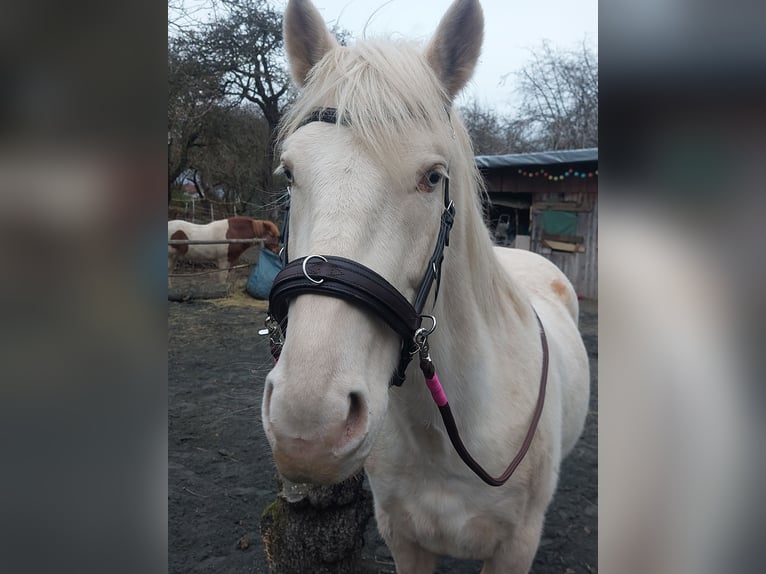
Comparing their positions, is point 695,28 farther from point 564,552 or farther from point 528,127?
point 528,127

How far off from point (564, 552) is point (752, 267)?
3.19 m

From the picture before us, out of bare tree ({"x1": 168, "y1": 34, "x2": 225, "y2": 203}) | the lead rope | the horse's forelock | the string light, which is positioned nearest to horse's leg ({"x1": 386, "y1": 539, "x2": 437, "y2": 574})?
the lead rope

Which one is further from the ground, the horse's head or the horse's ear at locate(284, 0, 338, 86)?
the horse's ear at locate(284, 0, 338, 86)

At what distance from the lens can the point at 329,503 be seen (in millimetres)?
2428

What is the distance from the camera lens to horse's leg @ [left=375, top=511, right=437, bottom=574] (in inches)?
81.8

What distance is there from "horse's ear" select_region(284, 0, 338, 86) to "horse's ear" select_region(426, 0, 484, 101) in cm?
35

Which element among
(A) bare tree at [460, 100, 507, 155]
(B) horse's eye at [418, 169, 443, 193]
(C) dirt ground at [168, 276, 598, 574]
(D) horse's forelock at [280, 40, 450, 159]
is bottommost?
(C) dirt ground at [168, 276, 598, 574]

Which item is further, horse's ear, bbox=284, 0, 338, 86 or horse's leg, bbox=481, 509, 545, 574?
horse's leg, bbox=481, 509, 545, 574

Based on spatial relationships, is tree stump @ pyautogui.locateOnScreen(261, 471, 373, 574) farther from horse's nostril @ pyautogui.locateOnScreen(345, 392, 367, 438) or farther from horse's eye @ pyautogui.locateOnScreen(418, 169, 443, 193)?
horse's eye @ pyautogui.locateOnScreen(418, 169, 443, 193)

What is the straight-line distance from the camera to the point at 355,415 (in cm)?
101

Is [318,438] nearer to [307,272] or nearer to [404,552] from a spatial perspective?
[307,272]

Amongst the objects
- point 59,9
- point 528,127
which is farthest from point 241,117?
point 528,127

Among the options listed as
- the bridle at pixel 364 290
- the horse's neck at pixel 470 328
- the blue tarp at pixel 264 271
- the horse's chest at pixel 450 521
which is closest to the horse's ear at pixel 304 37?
the bridle at pixel 364 290

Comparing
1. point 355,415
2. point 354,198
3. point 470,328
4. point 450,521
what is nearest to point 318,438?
point 355,415
